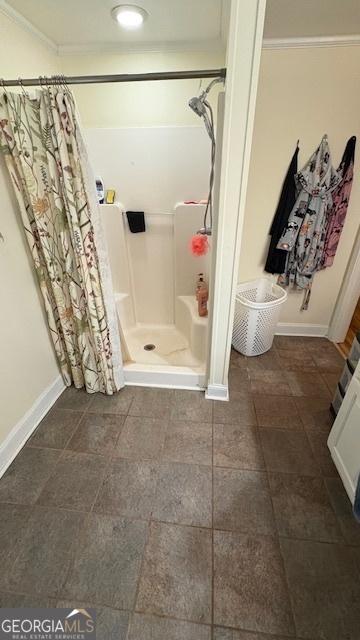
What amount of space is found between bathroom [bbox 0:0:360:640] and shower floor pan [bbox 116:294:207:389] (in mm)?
20

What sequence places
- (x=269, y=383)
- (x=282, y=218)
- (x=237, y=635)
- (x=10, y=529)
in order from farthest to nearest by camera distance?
(x=282, y=218) < (x=269, y=383) < (x=10, y=529) < (x=237, y=635)

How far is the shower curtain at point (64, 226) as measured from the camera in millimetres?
1163

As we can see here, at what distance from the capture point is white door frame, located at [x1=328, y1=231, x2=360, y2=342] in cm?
212

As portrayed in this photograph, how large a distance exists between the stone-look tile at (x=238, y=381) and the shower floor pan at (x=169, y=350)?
24cm

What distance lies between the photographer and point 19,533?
1112mm

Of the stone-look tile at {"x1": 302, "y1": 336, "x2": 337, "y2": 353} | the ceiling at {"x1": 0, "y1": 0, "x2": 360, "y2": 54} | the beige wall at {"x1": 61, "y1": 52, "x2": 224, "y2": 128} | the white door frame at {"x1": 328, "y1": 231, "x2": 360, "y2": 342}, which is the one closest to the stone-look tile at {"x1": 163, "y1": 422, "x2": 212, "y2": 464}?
the stone-look tile at {"x1": 302, "y1": 336, "x2": 337, "y2": 353}

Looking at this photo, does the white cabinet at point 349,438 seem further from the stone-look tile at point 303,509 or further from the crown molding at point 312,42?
the crown molding at point 312,42

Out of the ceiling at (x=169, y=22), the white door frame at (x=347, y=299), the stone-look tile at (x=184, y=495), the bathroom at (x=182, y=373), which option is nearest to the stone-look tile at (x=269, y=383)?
the bathroom at (x=182, y=373)

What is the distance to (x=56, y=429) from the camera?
1.57 metres

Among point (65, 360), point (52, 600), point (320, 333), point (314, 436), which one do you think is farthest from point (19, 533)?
point (320, 333)

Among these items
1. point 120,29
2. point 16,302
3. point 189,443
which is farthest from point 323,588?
point 120,29

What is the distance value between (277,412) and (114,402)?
110 cm

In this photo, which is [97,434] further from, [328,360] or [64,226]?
[328,360]

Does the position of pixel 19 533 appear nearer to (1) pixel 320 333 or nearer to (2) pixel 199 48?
(1) pixel 320 333
